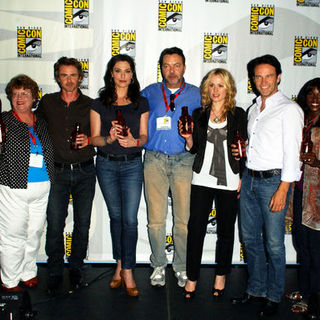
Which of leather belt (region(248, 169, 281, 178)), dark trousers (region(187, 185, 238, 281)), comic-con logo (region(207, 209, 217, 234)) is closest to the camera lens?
leather belt (region(248, 169, 281, 178))

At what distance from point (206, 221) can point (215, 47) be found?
1938 mm

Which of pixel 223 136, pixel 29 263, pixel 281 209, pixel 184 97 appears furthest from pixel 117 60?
pixel 29 263

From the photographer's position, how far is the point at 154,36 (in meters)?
3.70

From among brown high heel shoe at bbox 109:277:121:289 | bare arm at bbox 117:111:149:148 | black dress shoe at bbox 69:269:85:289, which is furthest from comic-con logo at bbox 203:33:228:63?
black dress shoe at bbox 69:269:85:289

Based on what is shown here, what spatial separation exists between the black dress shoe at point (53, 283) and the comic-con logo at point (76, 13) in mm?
2535

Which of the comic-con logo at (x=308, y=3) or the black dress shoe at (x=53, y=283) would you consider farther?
the comic-con logo at (x=308, y=3)

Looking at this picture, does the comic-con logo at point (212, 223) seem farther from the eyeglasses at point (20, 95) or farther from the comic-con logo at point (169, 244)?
the eyeglasses at point (20, 95)

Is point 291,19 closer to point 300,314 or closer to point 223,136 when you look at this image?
point 223,136

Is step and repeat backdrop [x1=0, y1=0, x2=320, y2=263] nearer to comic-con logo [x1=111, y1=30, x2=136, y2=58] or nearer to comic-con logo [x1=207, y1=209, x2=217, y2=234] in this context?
comic-con logo [x1=111, y1=30, x2=136, y2=58]

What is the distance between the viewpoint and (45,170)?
2953mm

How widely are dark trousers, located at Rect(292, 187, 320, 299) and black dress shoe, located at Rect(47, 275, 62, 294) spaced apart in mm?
2139

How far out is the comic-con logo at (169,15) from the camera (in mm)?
3682

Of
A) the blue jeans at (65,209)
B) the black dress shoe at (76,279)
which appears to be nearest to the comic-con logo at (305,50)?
the blue jeans at (65,209)

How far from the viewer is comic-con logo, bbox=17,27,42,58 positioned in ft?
12.0
